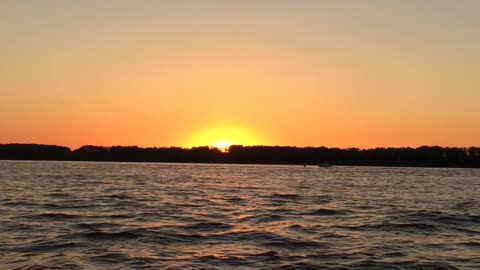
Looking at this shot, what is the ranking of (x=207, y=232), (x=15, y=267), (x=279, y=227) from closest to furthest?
(x=15, y=267)
(x=207, y=232)
(x=279, y=227)

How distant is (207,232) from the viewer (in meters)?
26.1

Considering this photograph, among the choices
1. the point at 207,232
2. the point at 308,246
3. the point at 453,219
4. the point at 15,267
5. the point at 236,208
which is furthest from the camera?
the point at 236,208

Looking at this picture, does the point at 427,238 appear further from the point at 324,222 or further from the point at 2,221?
the point at 2,221

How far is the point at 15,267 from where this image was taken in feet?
58.3

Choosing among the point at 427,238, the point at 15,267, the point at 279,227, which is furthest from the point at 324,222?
the point at 15,267

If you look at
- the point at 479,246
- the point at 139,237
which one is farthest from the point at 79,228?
the point at 479,246

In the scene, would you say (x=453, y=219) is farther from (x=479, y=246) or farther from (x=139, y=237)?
(x=139, y=237)

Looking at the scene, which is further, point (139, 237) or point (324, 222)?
point (324, 222)

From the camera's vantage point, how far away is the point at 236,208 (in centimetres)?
3912

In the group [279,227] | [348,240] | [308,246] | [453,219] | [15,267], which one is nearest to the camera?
[15,267]

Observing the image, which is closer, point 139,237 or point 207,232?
point 139,237

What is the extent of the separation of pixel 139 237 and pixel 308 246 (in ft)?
23.8

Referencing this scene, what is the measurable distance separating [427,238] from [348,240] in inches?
165

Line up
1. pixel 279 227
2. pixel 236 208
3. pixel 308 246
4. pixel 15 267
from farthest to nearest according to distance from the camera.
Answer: pixel 236 208
pixel 279 227
pixel 308 246
pixel 15 267
